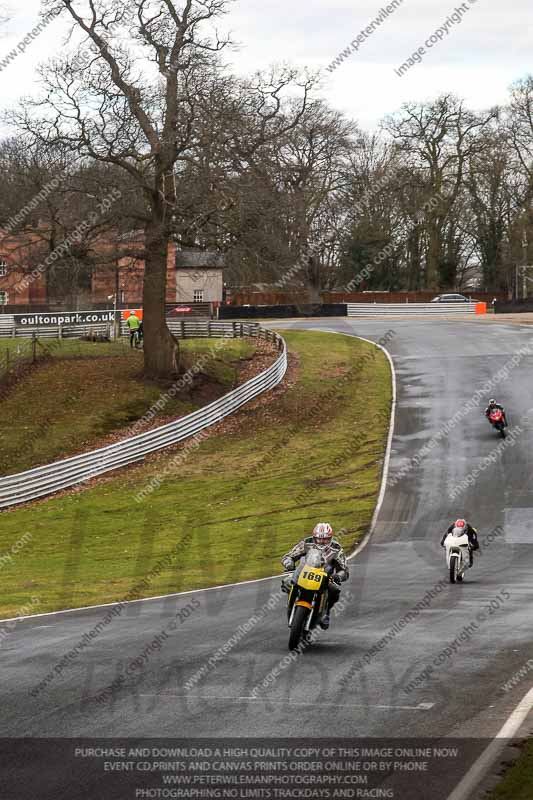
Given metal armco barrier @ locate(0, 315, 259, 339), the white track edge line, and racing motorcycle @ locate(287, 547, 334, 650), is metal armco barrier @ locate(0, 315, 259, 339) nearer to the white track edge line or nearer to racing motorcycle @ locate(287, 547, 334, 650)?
racing motorcycle @ locate(287, 547, 334, 650)

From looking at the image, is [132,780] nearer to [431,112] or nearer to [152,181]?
[152,181]

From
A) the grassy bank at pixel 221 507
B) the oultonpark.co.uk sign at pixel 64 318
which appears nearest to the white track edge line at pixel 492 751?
the grassy bank at pixel 221 507

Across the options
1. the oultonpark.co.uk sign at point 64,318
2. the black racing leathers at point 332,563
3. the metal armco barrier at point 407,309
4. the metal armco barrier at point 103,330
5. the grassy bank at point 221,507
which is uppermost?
the metal armco barrier at point 407,309

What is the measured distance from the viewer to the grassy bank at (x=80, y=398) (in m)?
38.8

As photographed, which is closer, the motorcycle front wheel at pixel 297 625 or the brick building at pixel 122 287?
the motorcycle front wheel at pixel 297 625

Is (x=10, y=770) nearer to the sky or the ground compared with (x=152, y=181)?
nearer to the ground

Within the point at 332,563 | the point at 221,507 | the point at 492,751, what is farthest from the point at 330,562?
the point at 221,507

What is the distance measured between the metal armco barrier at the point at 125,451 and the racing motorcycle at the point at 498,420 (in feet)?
37.7

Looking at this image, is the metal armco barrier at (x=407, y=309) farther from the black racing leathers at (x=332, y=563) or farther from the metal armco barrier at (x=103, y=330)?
the black racing leathers at (x=332, y=563)

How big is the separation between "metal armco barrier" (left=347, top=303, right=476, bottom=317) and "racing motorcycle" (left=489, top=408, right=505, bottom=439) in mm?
44129

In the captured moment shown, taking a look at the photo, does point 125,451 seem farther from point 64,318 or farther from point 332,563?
point 64,318

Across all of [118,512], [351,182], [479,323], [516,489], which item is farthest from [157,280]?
[351,182]

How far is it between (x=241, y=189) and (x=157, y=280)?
20.3 feet

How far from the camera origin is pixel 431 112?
313 feet
